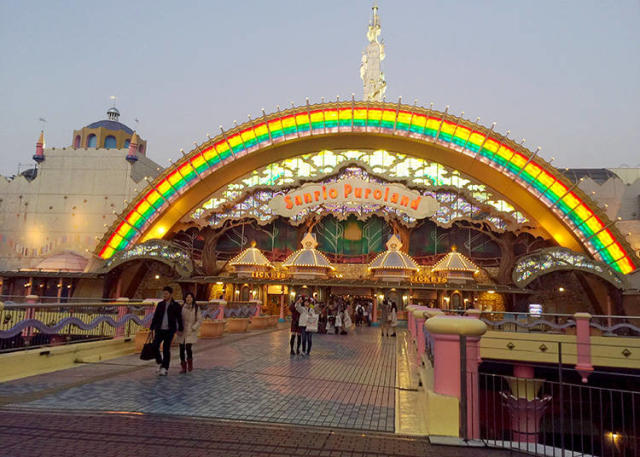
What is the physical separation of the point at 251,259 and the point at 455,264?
13970mm

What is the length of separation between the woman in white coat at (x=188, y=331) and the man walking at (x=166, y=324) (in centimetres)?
29

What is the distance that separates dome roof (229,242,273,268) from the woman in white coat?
22.3m

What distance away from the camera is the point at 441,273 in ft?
108

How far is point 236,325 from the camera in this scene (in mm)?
23016

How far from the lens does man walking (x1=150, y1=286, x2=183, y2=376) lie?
10547 mm

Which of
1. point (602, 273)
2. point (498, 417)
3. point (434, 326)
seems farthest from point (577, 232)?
point (434, 326)

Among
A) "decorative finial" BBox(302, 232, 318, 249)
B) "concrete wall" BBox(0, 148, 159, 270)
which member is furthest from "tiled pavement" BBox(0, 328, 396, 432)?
"concrete wall" BBox(0, 148, 159, 270)

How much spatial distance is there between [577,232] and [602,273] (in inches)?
169

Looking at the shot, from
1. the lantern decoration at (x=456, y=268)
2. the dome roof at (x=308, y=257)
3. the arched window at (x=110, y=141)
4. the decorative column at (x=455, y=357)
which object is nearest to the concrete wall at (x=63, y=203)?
the arched window at (x=110, y=141)

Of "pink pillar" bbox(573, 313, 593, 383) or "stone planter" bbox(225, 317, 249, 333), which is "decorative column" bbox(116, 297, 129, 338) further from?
"pink pillar" bbox(573, 313, 593, 383)

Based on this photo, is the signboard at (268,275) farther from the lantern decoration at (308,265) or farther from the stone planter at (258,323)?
the stone planter at (258,323)

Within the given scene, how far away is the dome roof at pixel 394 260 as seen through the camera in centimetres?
3234

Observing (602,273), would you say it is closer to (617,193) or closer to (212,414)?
(617,193)

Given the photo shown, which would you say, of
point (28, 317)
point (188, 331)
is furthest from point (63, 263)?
point (188, 331)
